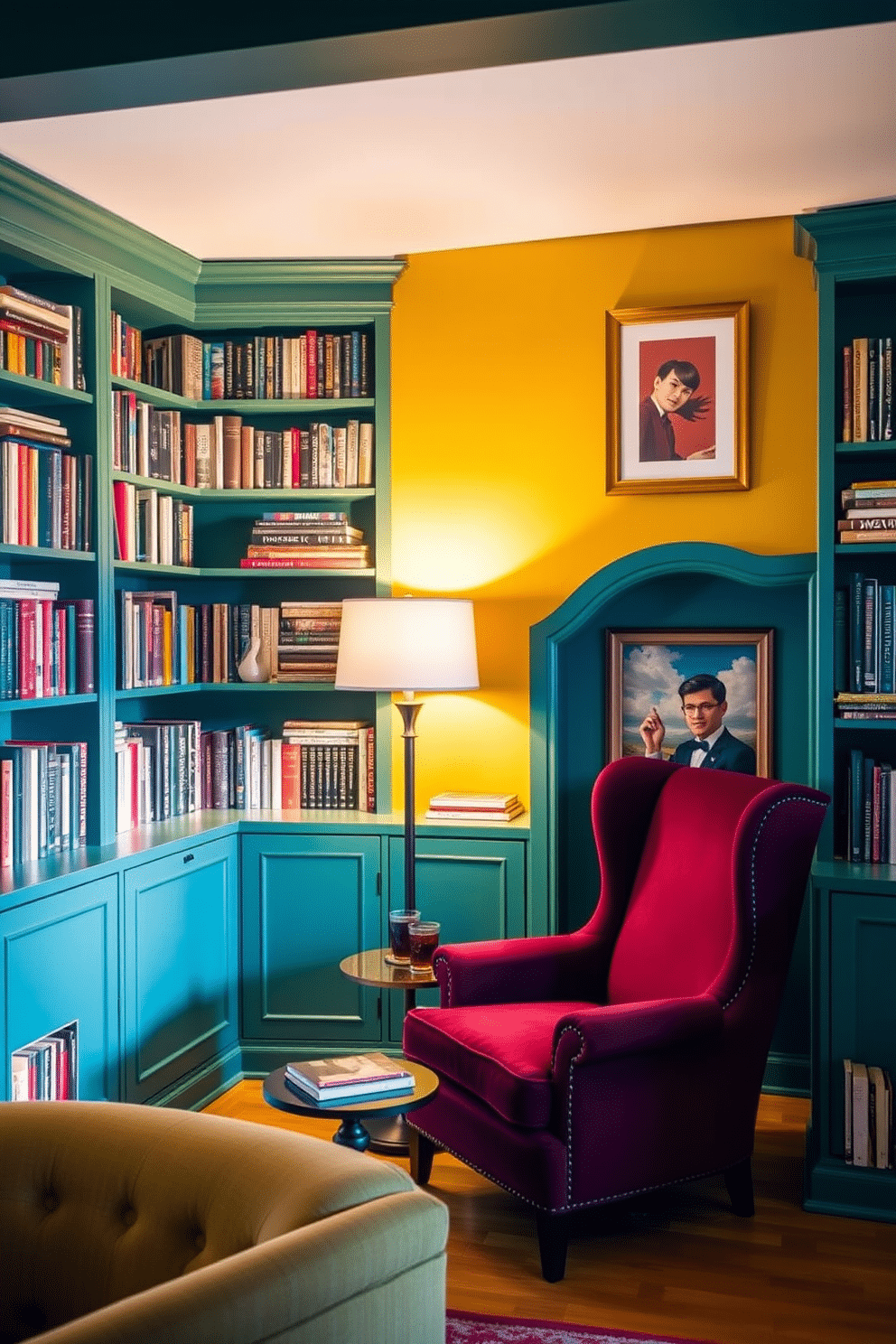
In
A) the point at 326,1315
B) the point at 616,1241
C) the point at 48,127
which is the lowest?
the point at 616,1241

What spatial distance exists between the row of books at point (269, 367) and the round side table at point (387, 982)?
1.90 meters

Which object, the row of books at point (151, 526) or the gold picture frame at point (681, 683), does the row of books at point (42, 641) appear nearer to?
the row of books at point (151, 526)

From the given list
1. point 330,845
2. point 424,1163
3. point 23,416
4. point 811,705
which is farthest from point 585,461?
point 424,1163

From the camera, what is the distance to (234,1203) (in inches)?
60.6

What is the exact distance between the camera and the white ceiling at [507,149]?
2904mm

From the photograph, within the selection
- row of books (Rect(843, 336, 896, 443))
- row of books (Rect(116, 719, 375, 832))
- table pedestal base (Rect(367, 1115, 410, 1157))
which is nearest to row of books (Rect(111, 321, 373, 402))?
row of books (Rect(116, 719, 375, 832))

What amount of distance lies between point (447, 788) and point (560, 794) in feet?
1.41

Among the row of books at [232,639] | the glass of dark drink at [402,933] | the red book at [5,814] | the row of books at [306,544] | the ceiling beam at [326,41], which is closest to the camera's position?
the ceiling beam at [326,41]

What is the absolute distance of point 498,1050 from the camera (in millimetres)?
3027

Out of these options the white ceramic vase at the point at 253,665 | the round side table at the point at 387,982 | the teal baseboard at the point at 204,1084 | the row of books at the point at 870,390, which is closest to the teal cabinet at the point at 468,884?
the round side table at the point at 387,982

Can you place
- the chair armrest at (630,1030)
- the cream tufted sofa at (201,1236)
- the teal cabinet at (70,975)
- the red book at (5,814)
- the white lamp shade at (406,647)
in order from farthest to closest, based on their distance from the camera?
the white lamp shade at (406,647)
the red book at (5,814)
the teal cabinet at (70,975)
the chair armrest at (630,1030)
the cream tufted sofa at (201,1236)

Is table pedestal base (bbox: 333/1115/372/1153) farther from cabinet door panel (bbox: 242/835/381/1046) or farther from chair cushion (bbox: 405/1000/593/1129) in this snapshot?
cabinet door panel (bbox: 242/835/381/1046)

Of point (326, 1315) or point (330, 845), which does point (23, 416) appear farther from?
point (326, 1315)

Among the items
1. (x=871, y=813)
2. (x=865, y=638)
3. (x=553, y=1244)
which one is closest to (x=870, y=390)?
(x=865, y=638)
